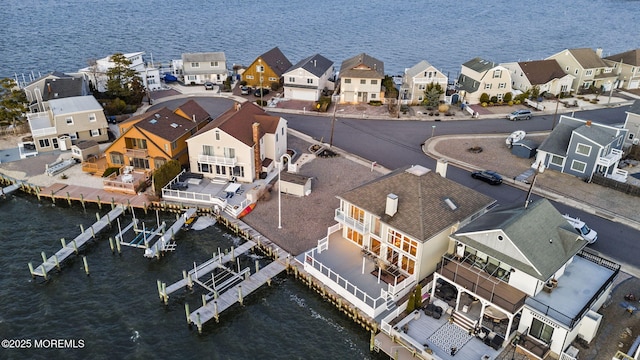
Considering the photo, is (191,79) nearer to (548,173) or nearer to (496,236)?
(548,173)

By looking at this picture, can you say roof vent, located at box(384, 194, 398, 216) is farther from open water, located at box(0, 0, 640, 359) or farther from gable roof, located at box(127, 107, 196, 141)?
gable roof, located at box(127, 107, 196, 141)

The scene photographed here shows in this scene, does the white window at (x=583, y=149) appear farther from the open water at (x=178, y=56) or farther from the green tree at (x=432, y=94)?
→ the open water at (x=178, y=56)

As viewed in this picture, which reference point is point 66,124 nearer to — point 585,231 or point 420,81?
point 420,81

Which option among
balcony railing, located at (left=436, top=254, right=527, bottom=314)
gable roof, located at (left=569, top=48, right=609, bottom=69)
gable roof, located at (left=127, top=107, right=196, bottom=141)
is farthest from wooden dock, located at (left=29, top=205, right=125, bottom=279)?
gable roof, located at (left=569, top=48, right=609, bottom=69)

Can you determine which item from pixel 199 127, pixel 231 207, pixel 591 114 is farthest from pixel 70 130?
pixel 591 114

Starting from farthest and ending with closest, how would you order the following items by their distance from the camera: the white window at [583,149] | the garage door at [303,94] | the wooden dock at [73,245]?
1. the garage door at [303,94]
2. the white window at [583,149]
3. the wooden dock at [73,245]

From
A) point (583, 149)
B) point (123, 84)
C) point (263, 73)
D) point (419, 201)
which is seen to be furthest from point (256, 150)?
point (583, 149)

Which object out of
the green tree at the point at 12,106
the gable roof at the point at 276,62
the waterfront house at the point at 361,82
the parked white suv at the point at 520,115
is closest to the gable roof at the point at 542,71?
the parked white suv at the point at 520,115
